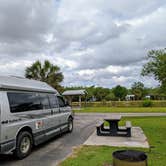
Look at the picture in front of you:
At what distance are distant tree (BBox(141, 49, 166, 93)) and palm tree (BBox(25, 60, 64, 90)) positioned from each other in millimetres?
21593

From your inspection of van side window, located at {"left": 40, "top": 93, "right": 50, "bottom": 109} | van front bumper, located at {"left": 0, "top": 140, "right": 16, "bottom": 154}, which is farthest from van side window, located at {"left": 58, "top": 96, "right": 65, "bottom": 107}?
van front bumper, located at {"left": 0, "top": 140, "right": 16, "bottom": 154}

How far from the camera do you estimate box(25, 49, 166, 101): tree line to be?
10094mm

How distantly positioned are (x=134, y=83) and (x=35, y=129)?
63239 mm

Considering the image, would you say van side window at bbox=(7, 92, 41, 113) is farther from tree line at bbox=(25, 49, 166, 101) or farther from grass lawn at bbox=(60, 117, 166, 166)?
tree line at bbox=(25, 49, 166, 101)

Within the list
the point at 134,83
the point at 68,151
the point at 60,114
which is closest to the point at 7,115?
the point at 68,151

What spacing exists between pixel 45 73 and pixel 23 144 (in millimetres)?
25199

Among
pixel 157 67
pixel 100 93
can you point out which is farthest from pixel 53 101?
pixel 100 93

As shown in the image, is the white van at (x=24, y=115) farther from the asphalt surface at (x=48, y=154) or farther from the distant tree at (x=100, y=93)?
the distant tree at (x=100, y=93)

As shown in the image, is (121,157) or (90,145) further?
(90,145)

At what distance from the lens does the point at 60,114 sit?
922 cm

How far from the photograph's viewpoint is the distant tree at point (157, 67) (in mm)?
9867

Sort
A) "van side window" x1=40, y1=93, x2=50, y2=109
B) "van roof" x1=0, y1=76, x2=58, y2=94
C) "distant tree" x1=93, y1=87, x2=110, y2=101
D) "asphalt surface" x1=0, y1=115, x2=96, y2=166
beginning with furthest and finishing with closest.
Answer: "distant tree" x1=93, y1=87, x2=110, y2=101 → "van side window" x1=40, y1=93, x2=50, y2=109 → "van roof" x1=0, y1=76, x2=58, y2=94 → "asphalt surface" x1=0, y1=115, x2=96, y2=166

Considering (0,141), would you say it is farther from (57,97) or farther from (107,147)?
(57,97)

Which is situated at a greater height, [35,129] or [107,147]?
[35,129]
